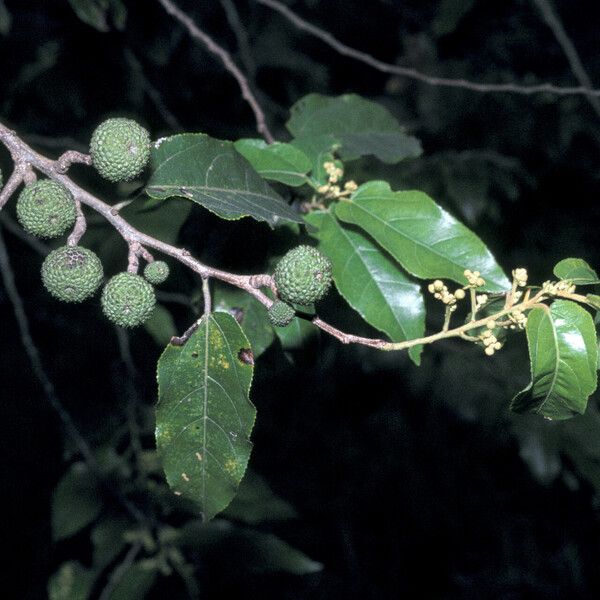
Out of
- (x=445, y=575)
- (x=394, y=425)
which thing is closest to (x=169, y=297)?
(x=394, y=425)

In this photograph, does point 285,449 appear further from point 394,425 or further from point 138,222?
point 138,222

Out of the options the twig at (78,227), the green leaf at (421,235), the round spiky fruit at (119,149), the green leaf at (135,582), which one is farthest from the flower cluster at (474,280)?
the green leaf at (135,582)

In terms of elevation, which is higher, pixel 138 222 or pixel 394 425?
pixel 138 222

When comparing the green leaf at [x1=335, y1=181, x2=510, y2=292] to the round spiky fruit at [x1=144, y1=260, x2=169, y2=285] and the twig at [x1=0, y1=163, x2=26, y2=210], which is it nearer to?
the round spiky fruit at [x1=144, y1=260, x2=169, y2=285]

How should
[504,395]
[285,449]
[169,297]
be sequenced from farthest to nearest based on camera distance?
[285,449] < [504,395] < [169,297]

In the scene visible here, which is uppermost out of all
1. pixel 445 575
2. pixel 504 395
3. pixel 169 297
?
pixel 169 297

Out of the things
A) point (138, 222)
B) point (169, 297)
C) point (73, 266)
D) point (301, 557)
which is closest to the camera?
point (73, 266)
